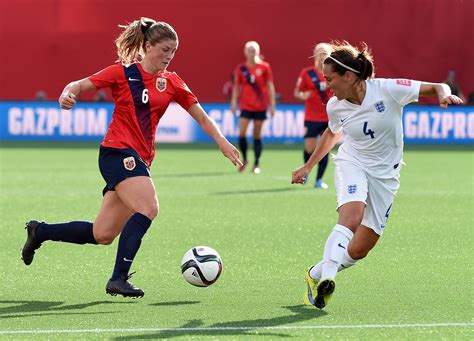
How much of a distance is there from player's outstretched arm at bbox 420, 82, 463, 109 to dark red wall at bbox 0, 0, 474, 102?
27.0m

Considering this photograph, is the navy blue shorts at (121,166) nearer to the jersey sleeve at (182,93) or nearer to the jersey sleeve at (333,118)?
the jersey sleeve at (182,93)

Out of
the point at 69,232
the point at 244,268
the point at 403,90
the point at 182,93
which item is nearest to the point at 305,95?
the point at 244,268

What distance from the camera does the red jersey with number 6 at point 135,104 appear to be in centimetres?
769

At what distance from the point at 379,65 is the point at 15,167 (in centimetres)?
1665

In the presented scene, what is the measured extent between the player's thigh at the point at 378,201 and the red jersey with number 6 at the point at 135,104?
1609 millimetres

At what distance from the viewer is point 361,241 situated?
7512 millimetres

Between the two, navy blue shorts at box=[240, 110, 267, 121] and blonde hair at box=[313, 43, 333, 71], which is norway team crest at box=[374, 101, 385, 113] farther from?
navy blue shorts at box=[240, 110, 267, 121]

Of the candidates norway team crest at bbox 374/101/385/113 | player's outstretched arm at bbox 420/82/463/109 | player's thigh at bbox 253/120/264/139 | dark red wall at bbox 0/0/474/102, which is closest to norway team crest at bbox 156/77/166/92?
norway team crest at bbox 374/101/385/113

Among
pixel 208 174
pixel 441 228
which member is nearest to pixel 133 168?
pixel 441 228

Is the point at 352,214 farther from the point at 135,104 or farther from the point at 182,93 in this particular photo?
the point at 135,104

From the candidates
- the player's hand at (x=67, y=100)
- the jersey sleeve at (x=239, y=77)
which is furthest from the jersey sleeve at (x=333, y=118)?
the jersey sleeve at (x=239, y=77)

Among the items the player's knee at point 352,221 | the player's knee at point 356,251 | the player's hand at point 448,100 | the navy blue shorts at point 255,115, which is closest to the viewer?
the player's hand at point 448,100

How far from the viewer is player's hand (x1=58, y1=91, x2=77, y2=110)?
7.27 metres

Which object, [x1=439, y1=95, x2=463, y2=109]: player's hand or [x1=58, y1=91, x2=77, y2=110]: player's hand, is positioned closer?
[x1=439, y1=95, x2=463, y2=109]: player's hand
